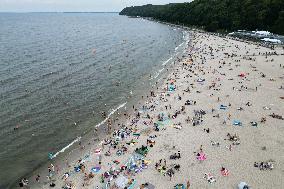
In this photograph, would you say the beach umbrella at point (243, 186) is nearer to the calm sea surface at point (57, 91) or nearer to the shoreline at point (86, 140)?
the shoreline at point (86, 140)

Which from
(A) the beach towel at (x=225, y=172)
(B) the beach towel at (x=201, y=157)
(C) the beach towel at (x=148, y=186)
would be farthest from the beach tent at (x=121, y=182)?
(A) the beach towel at (x=225, y=172)

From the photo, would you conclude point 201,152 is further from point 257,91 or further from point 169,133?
point 257,91

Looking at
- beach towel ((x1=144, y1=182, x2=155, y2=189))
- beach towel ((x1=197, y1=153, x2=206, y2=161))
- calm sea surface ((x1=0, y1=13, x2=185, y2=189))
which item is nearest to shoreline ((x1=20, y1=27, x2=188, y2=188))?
calm sea surface ((x1=0, y1=13, x2=185, y2=189))

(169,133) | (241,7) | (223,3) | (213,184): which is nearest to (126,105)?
(169,133)

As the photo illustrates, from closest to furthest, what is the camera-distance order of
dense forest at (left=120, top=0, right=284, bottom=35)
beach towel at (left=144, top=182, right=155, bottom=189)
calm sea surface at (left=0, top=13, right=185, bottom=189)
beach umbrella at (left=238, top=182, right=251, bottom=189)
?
beach umbrella at (left=238, top=182, right=251, bottom=189) < beach towel at (left=144, top=182, right=155, bottom=189) < calm sea surface at (left=0, top=13, right=185, bottom=189) < dense forest at (left=120, top=0, right=284, bottom=35)

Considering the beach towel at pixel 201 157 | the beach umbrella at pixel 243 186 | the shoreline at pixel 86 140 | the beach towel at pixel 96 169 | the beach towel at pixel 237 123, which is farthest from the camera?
the beach towel at pixel 237 123

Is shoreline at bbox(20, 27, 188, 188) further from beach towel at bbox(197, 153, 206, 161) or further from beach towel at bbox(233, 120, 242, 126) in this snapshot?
beach towel at bbox(233, 120, 242, 126)

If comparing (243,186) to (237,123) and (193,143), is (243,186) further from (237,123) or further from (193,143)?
(237,123)
